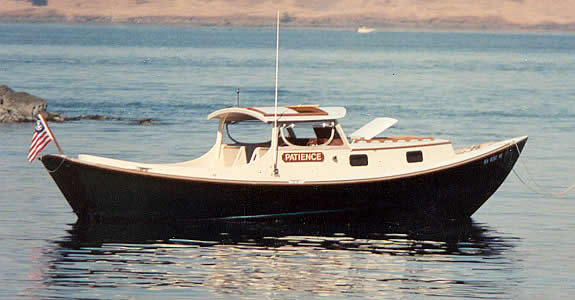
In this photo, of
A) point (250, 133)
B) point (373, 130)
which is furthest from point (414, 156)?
point (250, 133)

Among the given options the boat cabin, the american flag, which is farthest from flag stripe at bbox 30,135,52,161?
the boat cabin

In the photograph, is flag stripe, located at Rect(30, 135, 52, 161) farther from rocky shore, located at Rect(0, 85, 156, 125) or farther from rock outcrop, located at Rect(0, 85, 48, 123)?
rock outcrop, located at Rect(0, 85, 48, 123)

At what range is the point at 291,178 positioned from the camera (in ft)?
80.2

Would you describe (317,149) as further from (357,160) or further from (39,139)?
(39,139)

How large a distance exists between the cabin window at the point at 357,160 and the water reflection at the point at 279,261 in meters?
1.48

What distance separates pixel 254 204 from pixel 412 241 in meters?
3.85

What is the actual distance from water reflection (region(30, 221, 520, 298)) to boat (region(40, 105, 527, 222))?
0.44 metres

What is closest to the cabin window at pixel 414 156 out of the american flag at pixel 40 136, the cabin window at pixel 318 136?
the cabin window at pixel 318 136

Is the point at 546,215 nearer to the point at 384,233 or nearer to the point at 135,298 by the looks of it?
the point at 384,233

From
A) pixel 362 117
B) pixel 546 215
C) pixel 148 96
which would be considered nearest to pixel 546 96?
pixel 362 117

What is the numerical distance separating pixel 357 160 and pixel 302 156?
136 centimetres

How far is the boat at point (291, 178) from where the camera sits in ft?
78.5

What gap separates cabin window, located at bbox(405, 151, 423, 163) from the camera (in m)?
25.4

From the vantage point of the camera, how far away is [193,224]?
24500mm
